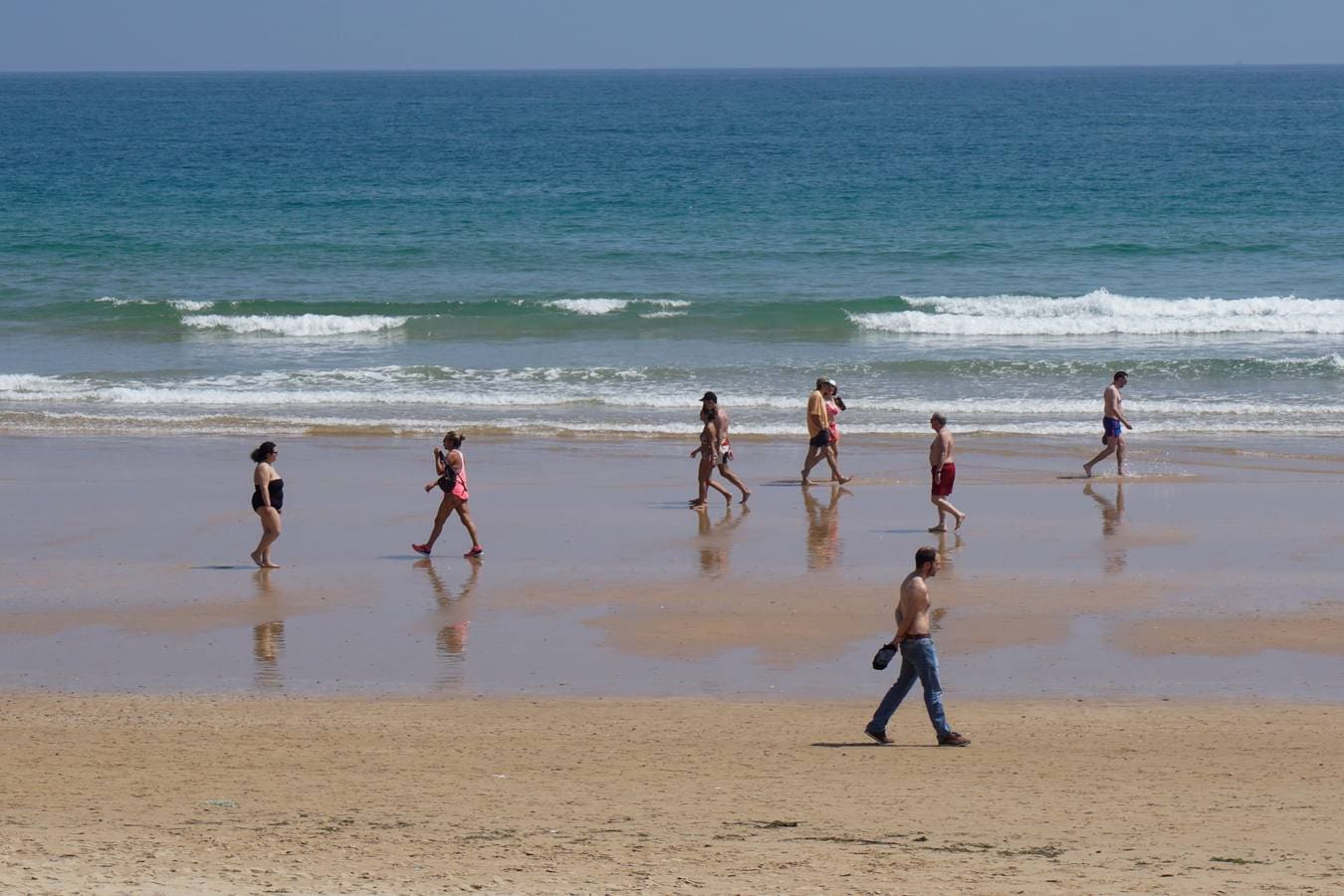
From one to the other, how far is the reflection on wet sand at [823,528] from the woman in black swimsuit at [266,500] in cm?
481

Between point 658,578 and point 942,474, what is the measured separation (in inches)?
134

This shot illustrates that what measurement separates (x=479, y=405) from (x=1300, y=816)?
58.2ft

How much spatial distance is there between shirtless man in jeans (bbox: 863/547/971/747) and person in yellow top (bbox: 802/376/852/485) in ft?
27.8

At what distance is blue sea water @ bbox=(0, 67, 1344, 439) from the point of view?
977 inches

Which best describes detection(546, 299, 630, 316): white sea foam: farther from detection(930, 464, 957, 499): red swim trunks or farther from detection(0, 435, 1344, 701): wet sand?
detection(930, 464, 957, 499): red swim trunks

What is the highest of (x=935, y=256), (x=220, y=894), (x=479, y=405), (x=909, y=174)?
(x=909, y=174)

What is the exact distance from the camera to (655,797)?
8570 millimetres

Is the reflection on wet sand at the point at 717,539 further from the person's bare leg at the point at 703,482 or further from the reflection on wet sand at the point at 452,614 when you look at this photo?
the reflection on wet sand at the point at 452,614

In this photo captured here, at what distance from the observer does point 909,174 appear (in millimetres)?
60594

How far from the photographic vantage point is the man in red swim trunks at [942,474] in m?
15.7

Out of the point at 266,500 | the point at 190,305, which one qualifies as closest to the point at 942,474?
the point at 266,500

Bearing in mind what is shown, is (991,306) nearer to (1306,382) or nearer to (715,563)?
(1306,382)

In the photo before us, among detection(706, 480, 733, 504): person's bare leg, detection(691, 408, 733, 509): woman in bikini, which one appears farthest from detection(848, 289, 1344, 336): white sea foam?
detection(691, 408, 733, 509): woman in bikini

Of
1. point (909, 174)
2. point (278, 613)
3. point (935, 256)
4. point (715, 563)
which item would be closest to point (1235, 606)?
point (715, 563)
